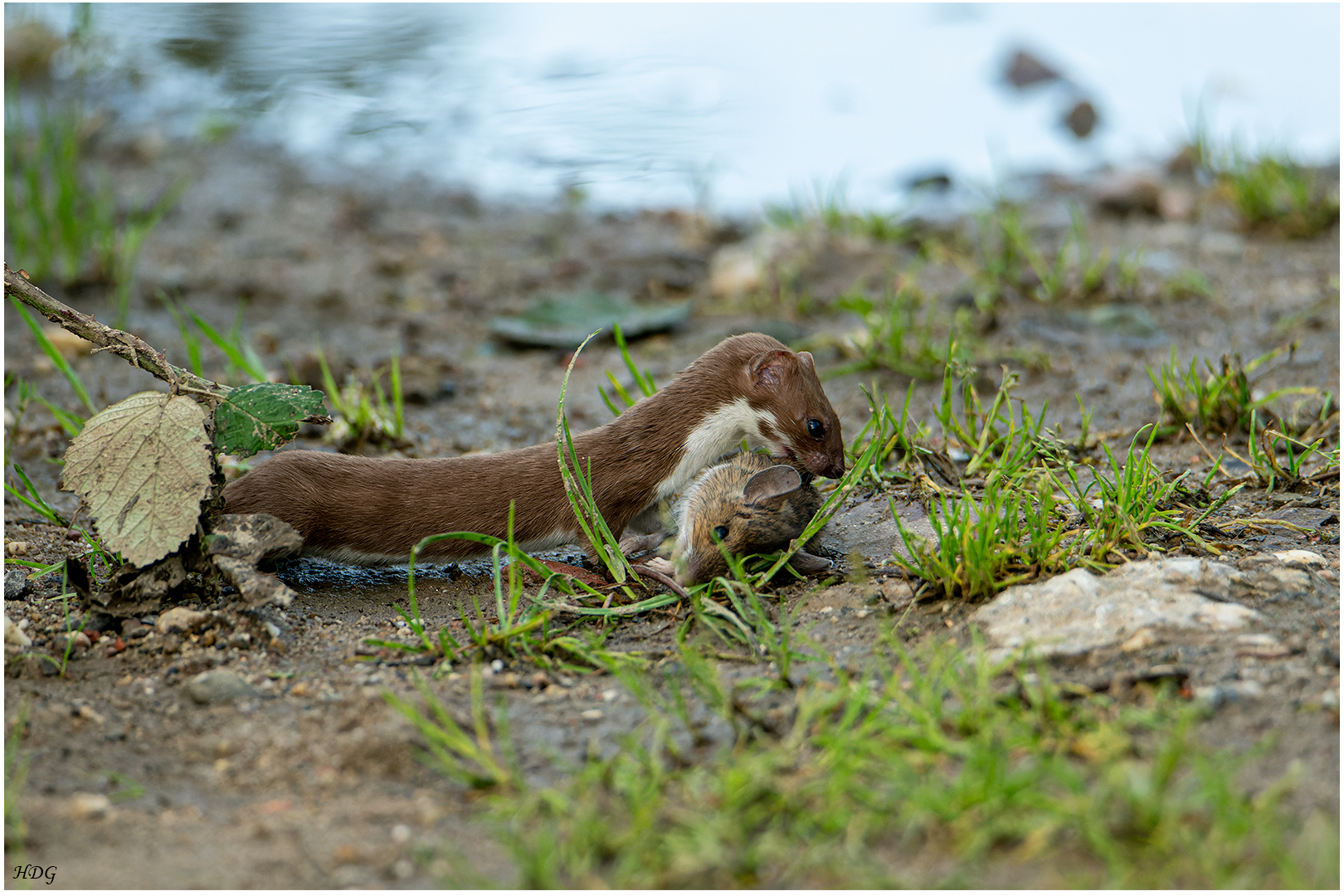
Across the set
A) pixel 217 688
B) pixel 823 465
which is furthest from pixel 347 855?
pixel 823 465

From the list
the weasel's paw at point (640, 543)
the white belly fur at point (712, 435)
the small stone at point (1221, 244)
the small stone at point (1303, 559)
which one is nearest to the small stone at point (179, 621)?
the weasel's paw at point (640, 543)

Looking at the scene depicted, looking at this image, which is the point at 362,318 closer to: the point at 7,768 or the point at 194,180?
the point at 194,180

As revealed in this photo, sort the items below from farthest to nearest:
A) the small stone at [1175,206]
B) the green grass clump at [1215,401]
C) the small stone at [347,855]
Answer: the small stone at [1175,206] < the green grass clump at [1215,401] < the small stone at [347,855]

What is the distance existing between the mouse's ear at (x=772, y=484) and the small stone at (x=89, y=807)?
79.6 inches

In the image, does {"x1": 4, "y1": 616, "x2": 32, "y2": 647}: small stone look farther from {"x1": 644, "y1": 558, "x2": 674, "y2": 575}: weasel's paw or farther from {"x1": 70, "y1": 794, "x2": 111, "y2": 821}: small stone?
{"x1": 644, "y1": 558, "x2": 674, "y2": 575}: weasel's paw

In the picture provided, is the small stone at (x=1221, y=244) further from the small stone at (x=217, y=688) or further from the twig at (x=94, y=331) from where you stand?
the small stone at (x=217, y=688)

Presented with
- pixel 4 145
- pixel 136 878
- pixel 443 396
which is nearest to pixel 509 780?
pixel 136 878

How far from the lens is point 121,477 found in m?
3.42

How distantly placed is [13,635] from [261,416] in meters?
0.94

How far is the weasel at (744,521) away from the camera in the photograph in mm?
3672

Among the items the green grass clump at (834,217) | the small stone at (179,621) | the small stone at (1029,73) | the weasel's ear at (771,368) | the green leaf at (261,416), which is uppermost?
the small stone at (1029,73)

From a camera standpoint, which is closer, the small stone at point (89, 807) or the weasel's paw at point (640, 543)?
the small stone at point (89, 807)

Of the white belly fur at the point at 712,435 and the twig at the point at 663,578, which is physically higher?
the white belly fur at the point at 712,435

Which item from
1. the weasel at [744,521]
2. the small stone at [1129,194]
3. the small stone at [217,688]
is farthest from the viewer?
the small stone at [1129,194]
